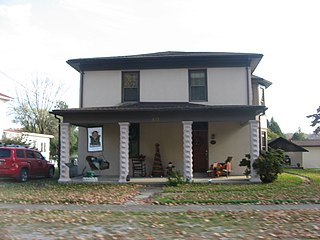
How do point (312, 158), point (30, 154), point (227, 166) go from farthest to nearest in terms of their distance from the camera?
1. point (312, 158)
2. point (30, 154)
3. point (227, 166)

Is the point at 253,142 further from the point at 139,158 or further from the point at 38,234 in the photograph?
the point at 38,234

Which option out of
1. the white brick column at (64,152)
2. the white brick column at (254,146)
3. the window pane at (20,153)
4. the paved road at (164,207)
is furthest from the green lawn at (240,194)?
the window pane at (20,153)

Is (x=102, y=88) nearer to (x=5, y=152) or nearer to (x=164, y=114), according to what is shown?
(x=164, y=114)

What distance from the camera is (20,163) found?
17672 mm

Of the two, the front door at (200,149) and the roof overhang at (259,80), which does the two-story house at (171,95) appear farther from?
the roof overhang at (259,80)

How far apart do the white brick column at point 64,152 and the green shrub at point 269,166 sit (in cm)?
821

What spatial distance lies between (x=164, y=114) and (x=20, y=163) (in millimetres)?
7042

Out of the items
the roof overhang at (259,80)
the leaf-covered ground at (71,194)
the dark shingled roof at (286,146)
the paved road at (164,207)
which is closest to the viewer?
the paved road at (164,207)

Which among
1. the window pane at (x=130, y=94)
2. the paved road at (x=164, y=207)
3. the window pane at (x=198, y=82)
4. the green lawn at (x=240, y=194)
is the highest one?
the window pane at (x=198, y=82)

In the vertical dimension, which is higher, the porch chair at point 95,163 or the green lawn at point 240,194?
the porch chair at point 95,163

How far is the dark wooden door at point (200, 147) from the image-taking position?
2011 centimetres

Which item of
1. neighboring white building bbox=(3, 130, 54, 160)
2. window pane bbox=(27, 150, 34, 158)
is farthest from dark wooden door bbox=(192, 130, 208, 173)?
neighboring white building bbox=(3, 130, 54, 160)

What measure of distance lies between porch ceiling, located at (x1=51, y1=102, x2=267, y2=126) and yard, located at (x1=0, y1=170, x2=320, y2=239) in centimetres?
434

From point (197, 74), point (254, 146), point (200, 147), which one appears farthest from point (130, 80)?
point (254, 146)
